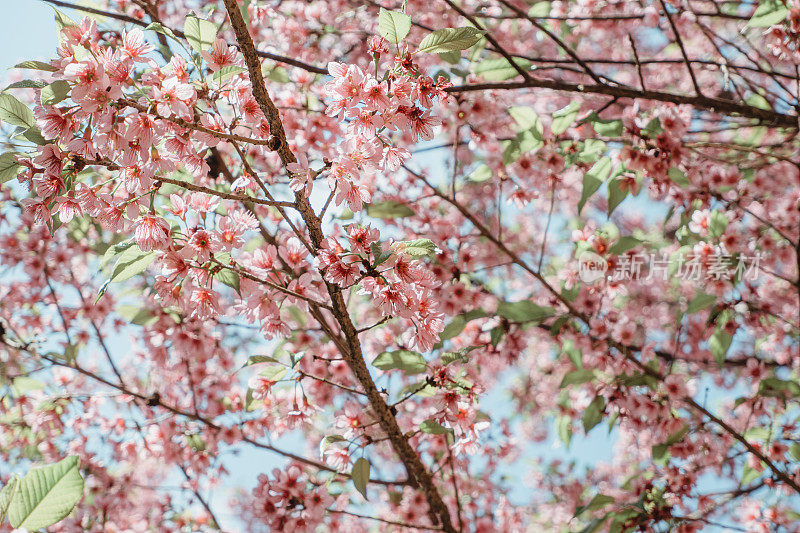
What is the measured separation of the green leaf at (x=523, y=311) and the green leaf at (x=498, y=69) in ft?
2.94

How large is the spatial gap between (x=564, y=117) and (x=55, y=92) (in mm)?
1789

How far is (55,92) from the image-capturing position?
1.20 metres

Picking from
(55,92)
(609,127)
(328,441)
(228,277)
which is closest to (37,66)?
(55,92)

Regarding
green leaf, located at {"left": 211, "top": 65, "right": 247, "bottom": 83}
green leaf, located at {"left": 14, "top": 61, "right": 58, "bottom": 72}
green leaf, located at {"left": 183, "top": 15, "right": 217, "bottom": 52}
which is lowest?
green leaf, located at {"left": 14, "top": 61, "right": 58, "bottom": 72}

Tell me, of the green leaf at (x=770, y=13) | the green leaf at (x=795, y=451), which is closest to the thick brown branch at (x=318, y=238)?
the green leaf at (x=795, y=451)

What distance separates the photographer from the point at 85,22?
134 cm

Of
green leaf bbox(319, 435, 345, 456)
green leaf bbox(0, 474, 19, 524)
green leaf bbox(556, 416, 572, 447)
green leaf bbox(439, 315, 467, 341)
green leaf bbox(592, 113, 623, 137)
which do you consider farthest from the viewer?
green leaf bbox(556, 416, 572, 447)

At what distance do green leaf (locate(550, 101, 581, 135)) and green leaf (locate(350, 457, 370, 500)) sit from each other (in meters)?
1.46

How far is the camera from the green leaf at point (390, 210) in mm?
2465

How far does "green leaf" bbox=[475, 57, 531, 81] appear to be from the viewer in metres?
2.32

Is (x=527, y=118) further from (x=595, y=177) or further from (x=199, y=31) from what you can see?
(x=199, y=31)

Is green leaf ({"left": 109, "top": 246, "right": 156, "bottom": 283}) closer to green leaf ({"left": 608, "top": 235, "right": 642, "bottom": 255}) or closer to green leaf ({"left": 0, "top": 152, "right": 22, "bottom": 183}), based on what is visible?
green leaf ({"left": 0, "top": 152, "right": 22, "bottom": 183})

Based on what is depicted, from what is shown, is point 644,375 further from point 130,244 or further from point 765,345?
point 130,244

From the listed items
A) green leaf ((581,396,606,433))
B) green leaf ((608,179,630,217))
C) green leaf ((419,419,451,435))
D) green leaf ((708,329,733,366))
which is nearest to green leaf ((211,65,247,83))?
green leaf ((419,419,451,435))
